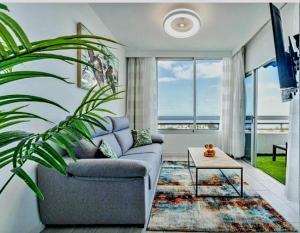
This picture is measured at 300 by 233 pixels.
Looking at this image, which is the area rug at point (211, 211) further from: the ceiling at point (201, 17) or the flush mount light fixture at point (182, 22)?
the ceiling at point (201, 17)

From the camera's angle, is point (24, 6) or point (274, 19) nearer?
point (24, 6)

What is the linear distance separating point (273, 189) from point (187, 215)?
59.8 inches

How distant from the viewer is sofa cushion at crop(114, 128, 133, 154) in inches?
141

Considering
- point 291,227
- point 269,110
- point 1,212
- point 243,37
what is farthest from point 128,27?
point 269,110

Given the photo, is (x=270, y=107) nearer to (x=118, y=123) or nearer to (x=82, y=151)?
(x=118, y=123)

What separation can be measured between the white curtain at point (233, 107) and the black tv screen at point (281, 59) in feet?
7.78

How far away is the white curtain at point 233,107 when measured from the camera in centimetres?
504

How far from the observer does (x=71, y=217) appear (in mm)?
2035

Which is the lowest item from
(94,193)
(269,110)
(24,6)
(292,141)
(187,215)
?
(187,215)

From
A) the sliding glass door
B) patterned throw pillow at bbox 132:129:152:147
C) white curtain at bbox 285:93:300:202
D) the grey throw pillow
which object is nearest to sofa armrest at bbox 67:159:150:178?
the grey throw pillow

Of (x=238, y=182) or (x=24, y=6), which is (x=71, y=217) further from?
(x=238, y=182)

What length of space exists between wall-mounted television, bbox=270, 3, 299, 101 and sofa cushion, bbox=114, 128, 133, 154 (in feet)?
7.45

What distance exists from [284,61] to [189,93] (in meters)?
3.21

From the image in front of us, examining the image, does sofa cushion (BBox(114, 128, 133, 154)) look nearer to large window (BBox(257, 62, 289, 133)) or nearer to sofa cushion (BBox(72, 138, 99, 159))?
sofa cushion (BBox(72, 138, 99, 159))
